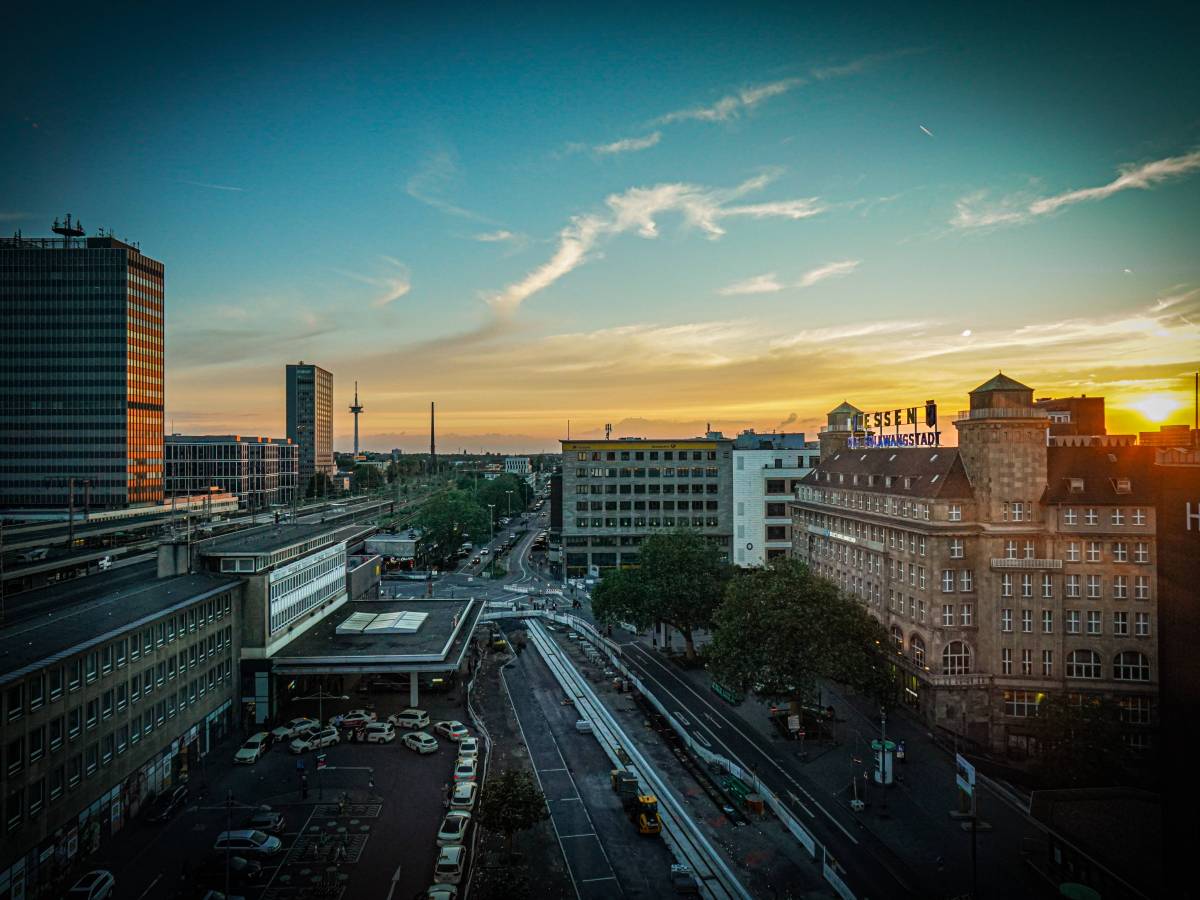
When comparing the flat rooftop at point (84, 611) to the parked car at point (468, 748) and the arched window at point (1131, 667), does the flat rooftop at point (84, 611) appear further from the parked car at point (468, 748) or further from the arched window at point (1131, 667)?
the arched window at point (1131, 667)

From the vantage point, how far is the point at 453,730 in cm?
5456

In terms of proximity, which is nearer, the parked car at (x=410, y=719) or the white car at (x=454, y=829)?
the white car at (x=454, y=829)

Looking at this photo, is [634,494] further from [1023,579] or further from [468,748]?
[468,748]

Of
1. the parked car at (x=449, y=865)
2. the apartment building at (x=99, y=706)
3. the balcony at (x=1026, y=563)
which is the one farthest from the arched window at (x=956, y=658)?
the apartment building at (x=99, y=706)

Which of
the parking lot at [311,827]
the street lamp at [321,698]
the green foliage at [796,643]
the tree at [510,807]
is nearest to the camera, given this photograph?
the parking lot at [311,827]

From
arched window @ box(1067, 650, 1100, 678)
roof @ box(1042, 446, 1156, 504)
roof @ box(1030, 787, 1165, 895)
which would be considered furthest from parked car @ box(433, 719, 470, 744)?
roof @ box(1042, 446, 1156, 504)

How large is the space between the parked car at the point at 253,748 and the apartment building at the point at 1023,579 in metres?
50.4

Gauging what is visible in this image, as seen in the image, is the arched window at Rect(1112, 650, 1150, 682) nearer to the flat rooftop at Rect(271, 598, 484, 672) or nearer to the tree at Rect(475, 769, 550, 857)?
the tree at Rect(475, 769, 550, 857)

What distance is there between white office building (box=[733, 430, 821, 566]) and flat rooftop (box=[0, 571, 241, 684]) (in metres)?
78.5

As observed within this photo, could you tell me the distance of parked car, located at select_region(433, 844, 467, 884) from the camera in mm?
34531

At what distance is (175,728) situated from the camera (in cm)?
4569

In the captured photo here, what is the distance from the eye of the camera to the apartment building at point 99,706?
32.0 m

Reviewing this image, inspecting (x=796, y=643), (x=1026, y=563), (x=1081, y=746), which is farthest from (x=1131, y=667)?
(x=796, y=643)

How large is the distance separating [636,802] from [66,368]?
143m
